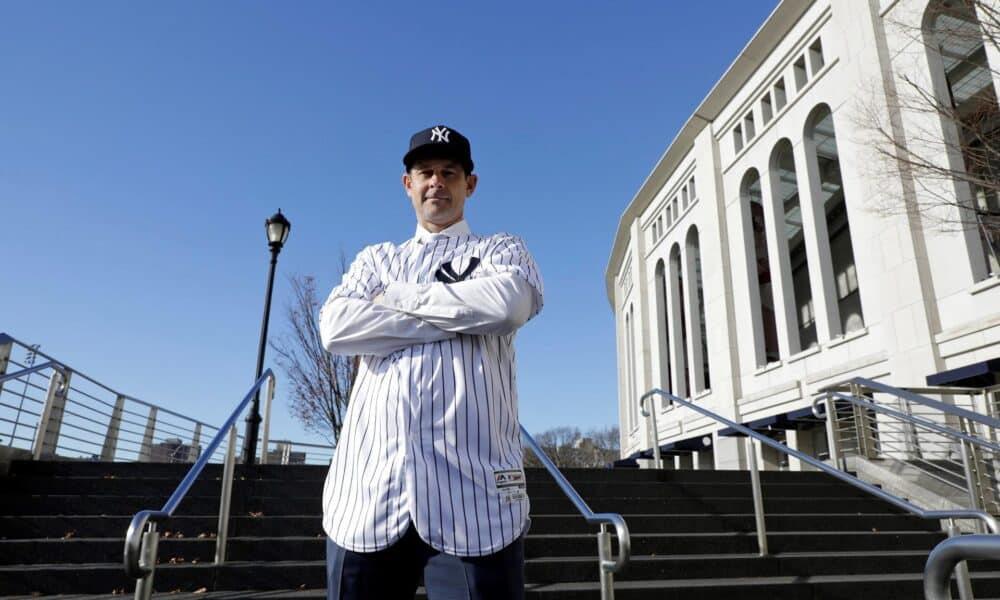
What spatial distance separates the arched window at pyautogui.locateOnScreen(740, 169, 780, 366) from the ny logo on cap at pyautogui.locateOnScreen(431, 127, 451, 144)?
60.7ft

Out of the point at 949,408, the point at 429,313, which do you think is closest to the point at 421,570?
the point at 429,313

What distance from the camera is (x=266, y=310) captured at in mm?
9758

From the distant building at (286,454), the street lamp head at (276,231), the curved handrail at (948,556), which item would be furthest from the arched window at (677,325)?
the curved handrail at (948,556)

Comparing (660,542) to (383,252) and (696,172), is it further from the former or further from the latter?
(696,172)

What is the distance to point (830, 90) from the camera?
51.5ft

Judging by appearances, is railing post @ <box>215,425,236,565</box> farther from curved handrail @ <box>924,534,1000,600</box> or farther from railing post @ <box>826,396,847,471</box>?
railing post @ <box>826,396,847,471</box>

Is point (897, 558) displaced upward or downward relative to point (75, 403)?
downward

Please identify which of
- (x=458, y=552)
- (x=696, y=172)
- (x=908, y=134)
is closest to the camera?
(x=458, y=552)

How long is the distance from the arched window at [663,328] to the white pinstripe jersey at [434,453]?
25.1 m

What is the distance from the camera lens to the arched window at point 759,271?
1844 centimetres

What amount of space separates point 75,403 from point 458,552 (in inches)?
355

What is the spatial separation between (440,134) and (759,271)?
89.3ft

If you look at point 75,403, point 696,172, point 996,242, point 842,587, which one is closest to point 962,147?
point 996,242

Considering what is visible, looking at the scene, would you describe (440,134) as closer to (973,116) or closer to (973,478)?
(973,478)
